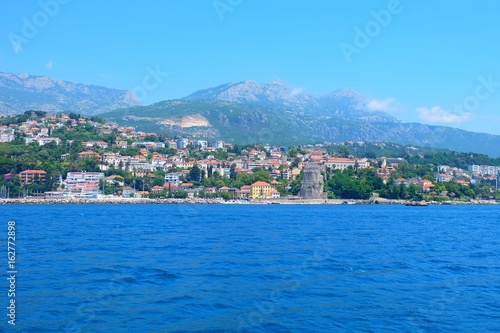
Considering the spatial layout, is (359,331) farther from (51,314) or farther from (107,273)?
(107,273)

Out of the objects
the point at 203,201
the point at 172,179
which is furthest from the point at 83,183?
the point at 203,201

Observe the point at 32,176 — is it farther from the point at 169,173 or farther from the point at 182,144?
the point at 182,144

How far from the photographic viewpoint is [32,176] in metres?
72.4

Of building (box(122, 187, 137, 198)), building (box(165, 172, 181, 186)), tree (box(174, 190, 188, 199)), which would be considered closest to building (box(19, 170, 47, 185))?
building (box(122, 187, 137, 198))

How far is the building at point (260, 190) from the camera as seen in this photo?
79581 millimetres

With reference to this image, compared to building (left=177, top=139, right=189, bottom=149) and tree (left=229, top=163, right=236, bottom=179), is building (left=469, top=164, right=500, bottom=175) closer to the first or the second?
tree (left=229, top=163, right=236, bottom=179)

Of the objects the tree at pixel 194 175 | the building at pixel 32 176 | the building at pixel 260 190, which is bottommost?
the building at pixel 260 190

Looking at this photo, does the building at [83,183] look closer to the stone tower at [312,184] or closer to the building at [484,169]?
the stone tower at [312,184]

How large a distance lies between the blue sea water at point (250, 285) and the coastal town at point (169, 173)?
51.8 m

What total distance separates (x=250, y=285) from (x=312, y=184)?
221ft

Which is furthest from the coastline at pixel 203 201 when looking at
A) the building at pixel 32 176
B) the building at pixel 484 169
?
the building at pixel 484 169

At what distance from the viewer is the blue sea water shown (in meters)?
11.1

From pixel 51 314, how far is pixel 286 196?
7123cm

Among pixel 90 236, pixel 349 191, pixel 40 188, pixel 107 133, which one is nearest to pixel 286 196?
pixel 349 191
